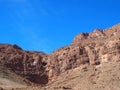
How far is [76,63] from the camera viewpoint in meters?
106

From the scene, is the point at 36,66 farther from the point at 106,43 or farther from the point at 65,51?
the point at 106,43

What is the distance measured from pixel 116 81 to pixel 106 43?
21.8 meters

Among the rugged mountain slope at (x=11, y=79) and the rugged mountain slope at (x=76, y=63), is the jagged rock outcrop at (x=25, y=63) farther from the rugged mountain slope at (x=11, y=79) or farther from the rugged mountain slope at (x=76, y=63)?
the rugged mountain slope at (x=11, y=79)

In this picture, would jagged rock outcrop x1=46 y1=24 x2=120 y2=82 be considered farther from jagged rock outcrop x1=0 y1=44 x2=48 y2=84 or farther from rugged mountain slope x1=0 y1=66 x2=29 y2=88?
rugged mountain slope x1=0 y1=66 x2=29 y2=88

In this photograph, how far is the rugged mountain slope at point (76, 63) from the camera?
81.8m

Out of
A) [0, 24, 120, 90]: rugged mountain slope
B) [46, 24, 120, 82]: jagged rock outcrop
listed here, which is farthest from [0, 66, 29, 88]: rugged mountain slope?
[46, 24, 120, 82]: jagged rock outcrop

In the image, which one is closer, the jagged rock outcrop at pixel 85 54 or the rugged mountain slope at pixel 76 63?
the rugged mountain slope at pixel 76 63

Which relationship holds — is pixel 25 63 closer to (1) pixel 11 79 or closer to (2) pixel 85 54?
(1) pixel 11 79

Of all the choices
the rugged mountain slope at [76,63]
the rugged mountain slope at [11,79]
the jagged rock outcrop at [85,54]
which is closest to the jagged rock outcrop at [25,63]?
the rugged mountain slope at [76,63]

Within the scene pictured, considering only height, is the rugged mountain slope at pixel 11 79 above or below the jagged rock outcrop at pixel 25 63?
below

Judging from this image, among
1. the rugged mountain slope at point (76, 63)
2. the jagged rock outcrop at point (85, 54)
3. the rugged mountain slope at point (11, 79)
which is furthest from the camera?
the rugged mountain slope at point (11, 79)

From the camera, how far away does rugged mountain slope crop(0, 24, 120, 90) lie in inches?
3219

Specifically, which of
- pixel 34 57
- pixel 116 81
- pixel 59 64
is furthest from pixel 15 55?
pixel 116 81

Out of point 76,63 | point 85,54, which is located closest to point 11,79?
point 76,63
